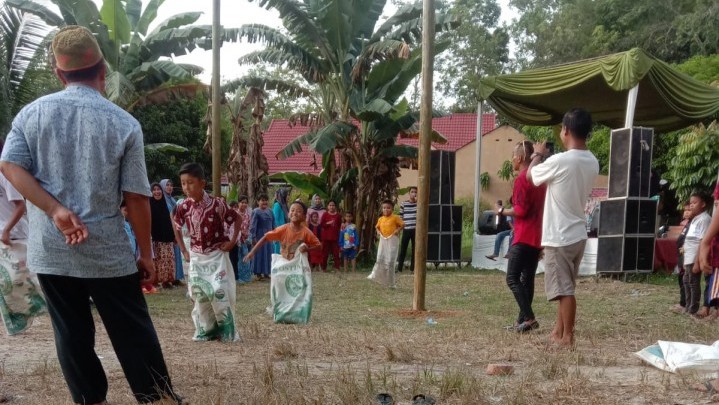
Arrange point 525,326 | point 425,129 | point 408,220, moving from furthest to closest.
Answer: point 408,220 → point 425,129 → point 525,326

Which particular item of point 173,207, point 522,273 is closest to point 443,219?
point 173,207

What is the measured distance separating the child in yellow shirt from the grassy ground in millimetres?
2475

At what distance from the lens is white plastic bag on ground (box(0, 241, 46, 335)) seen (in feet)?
22.0

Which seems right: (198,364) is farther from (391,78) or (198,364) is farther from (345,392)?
(391,78)

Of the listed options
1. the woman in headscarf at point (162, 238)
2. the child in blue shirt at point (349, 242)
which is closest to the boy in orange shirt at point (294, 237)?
the woman in headscarf at point (162, 238)

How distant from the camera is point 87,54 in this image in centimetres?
394

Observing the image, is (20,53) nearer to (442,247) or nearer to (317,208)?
(317,208)

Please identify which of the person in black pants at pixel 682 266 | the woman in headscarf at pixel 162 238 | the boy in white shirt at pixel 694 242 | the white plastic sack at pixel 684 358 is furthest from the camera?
the woman in headscarf at pixel 162 238

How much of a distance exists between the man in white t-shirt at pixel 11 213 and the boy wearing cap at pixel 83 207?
2625 millimetres

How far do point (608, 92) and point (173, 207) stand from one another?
7726mm

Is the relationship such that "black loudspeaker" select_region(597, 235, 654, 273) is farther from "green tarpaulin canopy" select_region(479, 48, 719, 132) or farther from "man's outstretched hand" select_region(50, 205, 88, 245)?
"man's outstretched hand" select_region(50, 205, 88, 245)

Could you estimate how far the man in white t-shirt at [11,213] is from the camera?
6344 millimetres

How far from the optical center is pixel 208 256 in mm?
7059

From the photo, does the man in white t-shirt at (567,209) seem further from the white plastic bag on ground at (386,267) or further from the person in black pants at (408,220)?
the person in black pants at (408,220)
